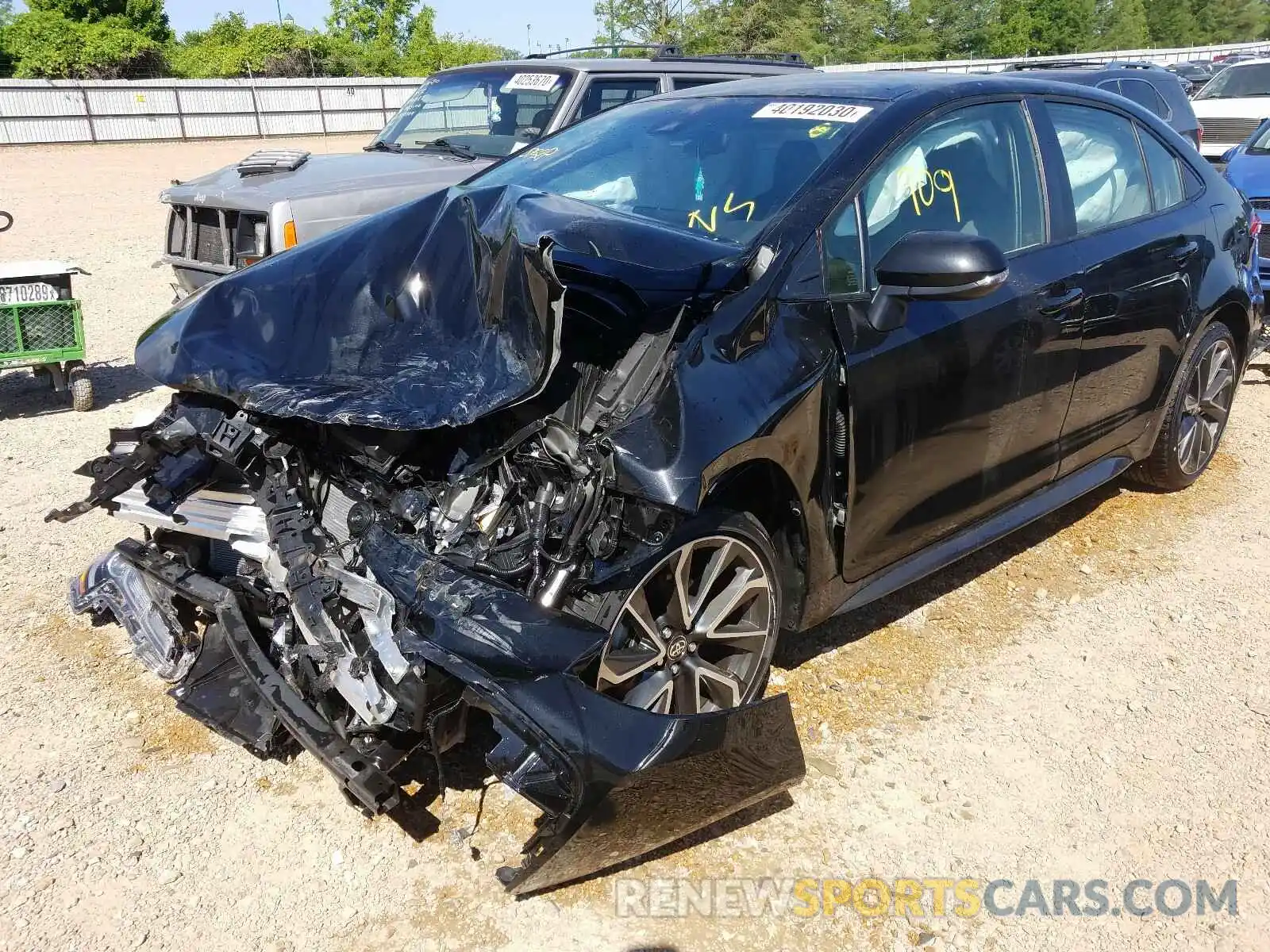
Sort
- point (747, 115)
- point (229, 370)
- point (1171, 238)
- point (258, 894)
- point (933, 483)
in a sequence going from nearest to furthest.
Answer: point (258, 894)
point (229, 370)
point (933, 483)
point (747, 115)
point (1171, 238)

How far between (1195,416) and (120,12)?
48075mm

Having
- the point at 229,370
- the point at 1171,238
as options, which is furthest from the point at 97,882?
the point at 1171,238

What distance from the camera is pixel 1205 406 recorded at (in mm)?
4949

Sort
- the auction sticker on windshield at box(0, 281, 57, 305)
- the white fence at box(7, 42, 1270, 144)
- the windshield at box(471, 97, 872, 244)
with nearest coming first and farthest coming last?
the windshield at box(471, 97, 872, 244), the auction sticker on windshield at box(0, 281, 57, 305), the white fence at box(7, 42, 1270, 144)

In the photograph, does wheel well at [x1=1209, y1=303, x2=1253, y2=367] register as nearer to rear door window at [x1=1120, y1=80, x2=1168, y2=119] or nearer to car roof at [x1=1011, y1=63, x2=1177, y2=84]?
rear door window at [x1=1120, y1=80, x2=1168, y2=119]

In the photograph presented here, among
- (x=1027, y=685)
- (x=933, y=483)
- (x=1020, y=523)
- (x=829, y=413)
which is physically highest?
(x=829, y=413)

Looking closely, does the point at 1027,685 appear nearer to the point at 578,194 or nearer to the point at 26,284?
the point at 578,194

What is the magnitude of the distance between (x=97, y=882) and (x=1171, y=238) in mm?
4592

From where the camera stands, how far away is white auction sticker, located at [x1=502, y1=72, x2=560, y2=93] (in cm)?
743

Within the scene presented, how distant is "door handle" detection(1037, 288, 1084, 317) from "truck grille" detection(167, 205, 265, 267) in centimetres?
505

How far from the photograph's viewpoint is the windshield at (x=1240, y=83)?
13.5 metres

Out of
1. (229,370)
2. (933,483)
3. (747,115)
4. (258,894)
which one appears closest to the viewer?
(258,894)

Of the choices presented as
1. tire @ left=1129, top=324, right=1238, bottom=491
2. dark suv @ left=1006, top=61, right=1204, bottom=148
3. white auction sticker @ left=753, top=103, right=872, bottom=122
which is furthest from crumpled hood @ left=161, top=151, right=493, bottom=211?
dark suv @ left=1006, top=61, right=1204, bottom=148

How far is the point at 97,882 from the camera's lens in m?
2.67
